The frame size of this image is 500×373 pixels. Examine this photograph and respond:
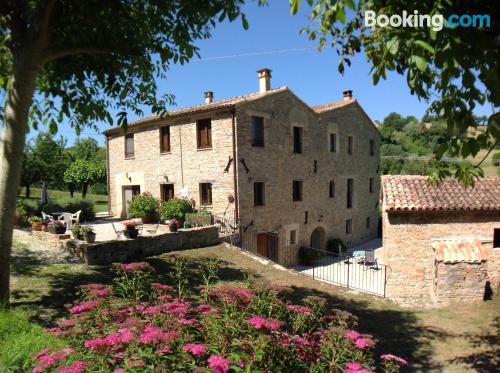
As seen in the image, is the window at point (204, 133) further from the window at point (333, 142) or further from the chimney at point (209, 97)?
the window at point (333, 142)

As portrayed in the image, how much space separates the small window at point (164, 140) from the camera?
19.0 meters

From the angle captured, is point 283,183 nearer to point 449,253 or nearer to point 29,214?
point 449,253

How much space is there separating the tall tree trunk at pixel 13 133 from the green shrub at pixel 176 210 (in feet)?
34.4

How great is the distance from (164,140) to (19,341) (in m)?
15.4

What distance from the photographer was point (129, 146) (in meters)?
21.1

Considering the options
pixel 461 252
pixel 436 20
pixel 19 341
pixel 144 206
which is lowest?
pixel 461 252

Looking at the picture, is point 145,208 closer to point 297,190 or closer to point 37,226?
point 37,226

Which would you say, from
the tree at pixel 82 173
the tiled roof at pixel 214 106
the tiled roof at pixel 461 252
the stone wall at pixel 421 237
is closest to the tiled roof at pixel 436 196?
the stone wall at pixel 421 237

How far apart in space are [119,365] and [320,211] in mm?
19182

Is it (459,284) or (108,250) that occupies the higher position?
(108,250)

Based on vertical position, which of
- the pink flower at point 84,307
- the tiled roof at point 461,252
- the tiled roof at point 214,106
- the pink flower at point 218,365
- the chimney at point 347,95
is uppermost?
the chimney at point 347,95

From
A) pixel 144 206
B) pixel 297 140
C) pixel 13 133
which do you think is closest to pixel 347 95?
pixel 297 140

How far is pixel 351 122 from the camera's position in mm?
24734

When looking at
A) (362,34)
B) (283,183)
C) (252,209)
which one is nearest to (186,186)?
(252,209)
